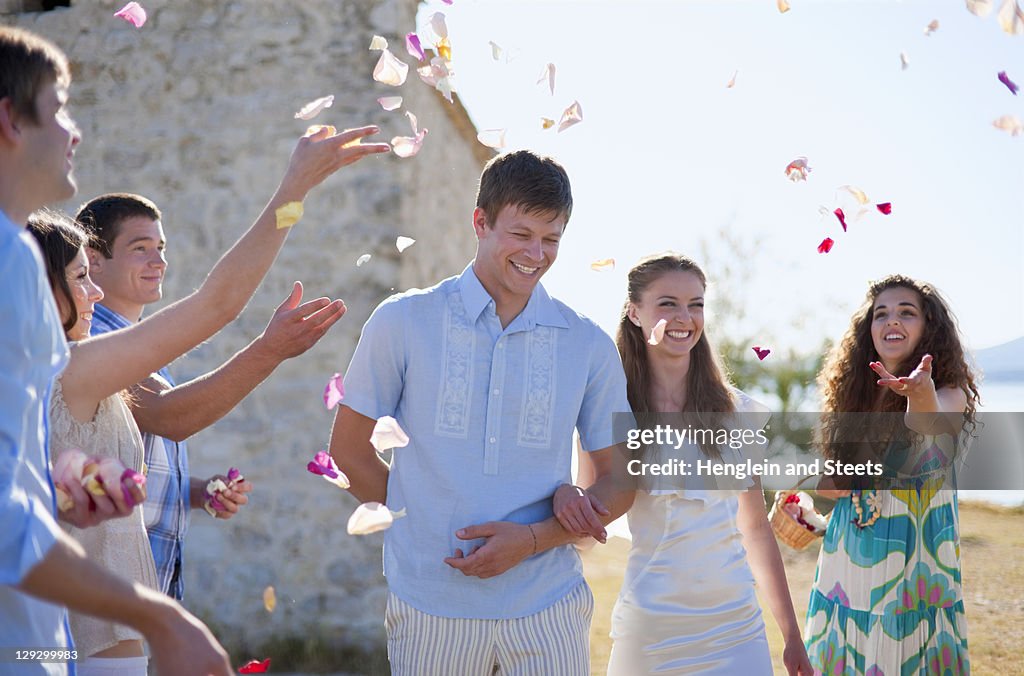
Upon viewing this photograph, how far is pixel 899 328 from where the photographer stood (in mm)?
3801

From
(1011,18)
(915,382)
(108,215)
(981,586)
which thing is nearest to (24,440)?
(108,215)

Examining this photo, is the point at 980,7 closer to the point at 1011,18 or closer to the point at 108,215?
the point at 1011,18

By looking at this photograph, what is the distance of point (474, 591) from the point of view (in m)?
2.54

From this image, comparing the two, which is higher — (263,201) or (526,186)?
(263,201)

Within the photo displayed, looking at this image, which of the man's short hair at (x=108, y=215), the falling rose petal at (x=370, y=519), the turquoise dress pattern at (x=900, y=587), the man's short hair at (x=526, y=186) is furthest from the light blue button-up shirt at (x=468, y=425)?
the turquoise dress pattern at (x=900, y=587)

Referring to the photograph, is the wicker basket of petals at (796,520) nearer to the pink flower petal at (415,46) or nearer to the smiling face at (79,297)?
the pink flower petal at (415,46)

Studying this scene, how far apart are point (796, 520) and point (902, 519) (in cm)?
38

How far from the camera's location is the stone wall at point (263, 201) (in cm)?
608

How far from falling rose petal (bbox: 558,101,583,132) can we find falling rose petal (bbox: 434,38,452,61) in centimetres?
45

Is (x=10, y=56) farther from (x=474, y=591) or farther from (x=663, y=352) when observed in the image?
(x=663, y=352)

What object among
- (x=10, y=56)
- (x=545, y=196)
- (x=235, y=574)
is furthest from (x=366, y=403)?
(x=235, y=574)

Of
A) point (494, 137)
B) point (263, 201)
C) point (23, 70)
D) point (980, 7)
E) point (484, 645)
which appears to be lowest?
point (484, 645)

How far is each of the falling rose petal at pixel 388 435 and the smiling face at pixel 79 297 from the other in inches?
29.6

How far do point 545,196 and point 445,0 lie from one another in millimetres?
1049
